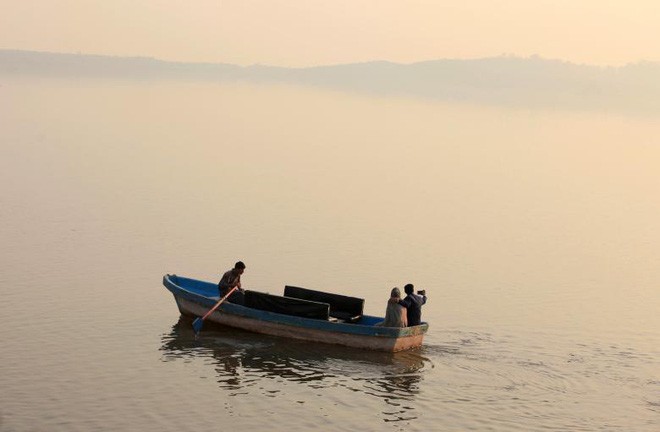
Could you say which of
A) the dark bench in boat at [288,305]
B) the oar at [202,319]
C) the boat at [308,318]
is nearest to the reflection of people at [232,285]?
the oar at [202,319]

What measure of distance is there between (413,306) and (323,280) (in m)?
9.38

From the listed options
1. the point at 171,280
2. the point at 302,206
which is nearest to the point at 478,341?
the point at 171,280

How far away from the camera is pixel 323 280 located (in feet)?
120

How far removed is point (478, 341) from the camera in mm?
29797

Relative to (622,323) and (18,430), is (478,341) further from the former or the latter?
(18,430)

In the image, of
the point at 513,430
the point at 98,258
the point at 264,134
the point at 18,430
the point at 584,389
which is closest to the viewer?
the point at 18,430

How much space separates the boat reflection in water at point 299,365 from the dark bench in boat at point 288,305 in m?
0.70

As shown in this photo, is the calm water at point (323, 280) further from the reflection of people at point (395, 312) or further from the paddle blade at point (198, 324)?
the reflection of people at point (395, 312)

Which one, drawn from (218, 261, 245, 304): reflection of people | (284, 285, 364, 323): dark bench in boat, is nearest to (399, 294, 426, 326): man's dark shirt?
(284, 285, 364, 323): dark bench in boat

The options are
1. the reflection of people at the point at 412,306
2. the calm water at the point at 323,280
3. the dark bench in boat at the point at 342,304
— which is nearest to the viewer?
the calm water at the point at 323,280

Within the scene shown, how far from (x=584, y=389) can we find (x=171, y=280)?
11.0m

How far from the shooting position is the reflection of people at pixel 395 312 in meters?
27.0

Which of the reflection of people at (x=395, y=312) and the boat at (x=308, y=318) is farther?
the boat at (x=308, y=318)

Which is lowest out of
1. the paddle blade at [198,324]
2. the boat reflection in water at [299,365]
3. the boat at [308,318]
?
the boat reflection in water at [299,365]
